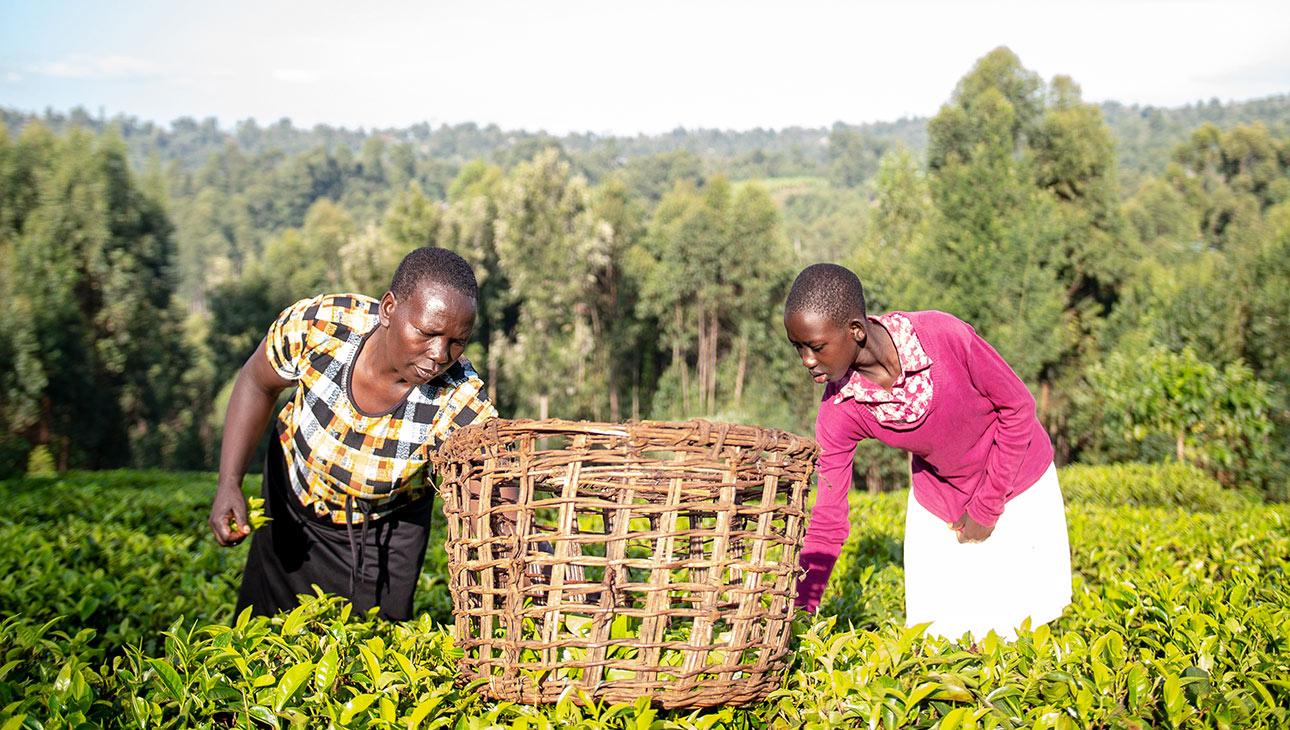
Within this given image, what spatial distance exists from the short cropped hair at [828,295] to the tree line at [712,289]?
13.9 metres

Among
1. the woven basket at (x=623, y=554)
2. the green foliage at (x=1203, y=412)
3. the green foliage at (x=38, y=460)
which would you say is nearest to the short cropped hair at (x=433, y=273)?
the woven basket at (x=623, y=554)

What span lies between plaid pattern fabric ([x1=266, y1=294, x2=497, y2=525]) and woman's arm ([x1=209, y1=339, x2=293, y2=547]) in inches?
5.3

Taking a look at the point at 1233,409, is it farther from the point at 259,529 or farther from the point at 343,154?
the point at 343,154

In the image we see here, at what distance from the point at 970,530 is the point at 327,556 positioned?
2.38 m

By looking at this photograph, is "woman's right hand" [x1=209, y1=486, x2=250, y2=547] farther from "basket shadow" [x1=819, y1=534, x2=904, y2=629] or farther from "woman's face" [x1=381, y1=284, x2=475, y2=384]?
"basket shadow" [x1=819, y1=534, x2=904, y2=629]

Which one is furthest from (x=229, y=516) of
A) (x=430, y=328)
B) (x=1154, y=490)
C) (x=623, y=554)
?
(x=1154, y=490)

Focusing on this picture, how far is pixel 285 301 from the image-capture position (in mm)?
36688

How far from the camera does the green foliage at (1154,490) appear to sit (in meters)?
10.3

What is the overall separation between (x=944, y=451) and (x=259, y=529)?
259 centimetres

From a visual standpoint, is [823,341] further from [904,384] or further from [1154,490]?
[1154,490]

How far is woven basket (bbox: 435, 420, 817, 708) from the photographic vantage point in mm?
1915

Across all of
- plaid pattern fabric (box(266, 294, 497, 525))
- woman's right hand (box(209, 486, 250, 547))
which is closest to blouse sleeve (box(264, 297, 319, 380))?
plaid pattern fabric (box(266, 294, 497, 525))

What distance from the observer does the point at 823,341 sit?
2.54 metres

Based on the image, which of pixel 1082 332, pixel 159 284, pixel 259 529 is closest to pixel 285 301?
pixel 159 284
